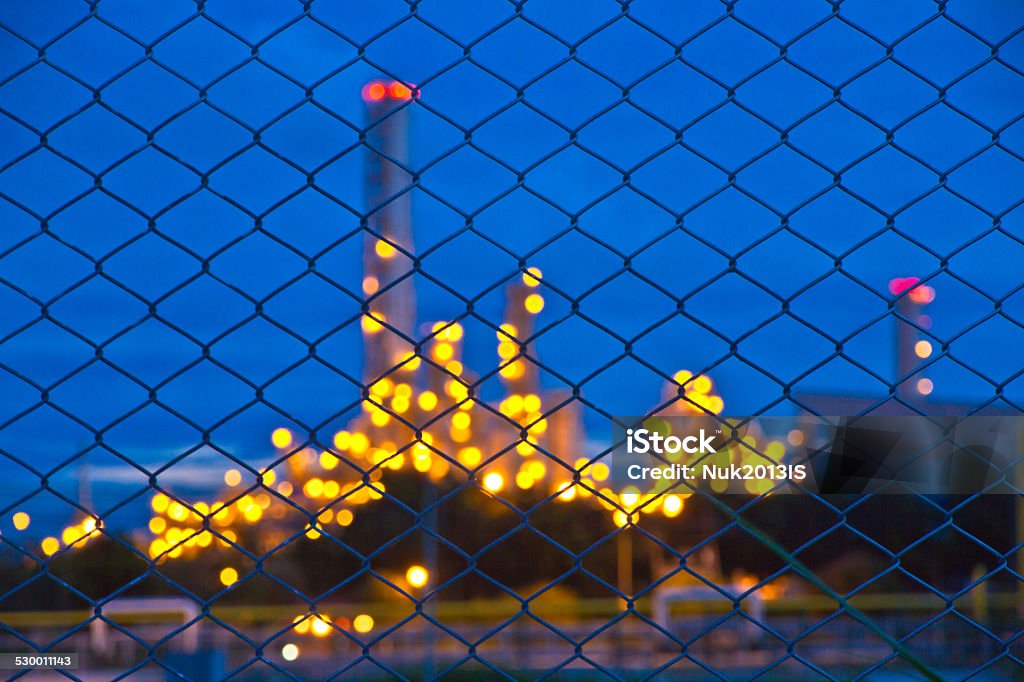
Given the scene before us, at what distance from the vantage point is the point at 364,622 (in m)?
6.60

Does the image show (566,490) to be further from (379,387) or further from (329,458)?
(379,387)

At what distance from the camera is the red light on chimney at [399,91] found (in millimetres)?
1186

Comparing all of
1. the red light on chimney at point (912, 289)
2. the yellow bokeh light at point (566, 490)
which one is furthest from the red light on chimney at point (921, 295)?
the yellow bokeh light at point (566, 490)

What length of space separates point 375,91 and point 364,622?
5625mm

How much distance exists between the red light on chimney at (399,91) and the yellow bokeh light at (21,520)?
0.79 metres

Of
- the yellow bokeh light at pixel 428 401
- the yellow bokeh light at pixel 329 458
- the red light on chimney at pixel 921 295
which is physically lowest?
the yellow bokeh light at pixel 329 458

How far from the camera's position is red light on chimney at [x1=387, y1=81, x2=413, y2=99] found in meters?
1.19

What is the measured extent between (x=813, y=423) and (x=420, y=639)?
5676 mm

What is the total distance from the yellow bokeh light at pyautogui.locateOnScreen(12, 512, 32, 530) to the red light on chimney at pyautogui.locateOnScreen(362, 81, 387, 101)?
31.9 inches

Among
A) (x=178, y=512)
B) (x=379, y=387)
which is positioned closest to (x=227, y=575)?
(x=379, y=387)

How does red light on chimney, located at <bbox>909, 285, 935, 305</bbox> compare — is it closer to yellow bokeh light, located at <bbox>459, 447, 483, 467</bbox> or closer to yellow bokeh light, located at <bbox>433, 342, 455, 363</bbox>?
yellow bokeh light, located at <bbox>433, 342, 455, 363</bbox>

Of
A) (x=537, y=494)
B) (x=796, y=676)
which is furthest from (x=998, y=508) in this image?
(x=537, y=494)

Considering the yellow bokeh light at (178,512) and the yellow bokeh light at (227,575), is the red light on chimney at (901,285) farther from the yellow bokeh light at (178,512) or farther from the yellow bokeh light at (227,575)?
the yellow bokeh light at (227,575)

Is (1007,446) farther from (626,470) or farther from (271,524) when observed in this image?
(271,524)
